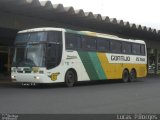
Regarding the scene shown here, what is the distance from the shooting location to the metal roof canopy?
86.6 feet

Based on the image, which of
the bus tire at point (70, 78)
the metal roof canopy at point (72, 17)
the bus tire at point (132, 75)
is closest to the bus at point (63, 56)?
the bus tire at point (70, 78)

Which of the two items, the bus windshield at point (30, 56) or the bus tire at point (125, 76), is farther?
the bus tire at point (125, 76)

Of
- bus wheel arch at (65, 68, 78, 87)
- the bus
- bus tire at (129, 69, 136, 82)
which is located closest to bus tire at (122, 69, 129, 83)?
bus tire at (129, 69, 136, 82)

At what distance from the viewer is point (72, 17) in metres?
31.5

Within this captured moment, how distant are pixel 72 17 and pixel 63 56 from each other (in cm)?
861

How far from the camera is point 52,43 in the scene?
74.6 ft

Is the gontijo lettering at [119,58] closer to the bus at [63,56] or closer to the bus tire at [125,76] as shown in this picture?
the bus at [63,56]

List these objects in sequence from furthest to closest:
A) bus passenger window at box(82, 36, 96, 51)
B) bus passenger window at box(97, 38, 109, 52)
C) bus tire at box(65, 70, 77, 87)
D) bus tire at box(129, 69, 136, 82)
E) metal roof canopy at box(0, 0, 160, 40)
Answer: bus tire at box(129, 69, 136, 82) < bus passenger window at box(97, 38, 109, 52) < metal roof canopy at box(0, 0, 160, 40) < bus passenger window at box(82, 36, 96, 51) < bus tire at box(65, 70, 77, 87)

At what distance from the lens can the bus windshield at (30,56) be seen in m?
22.2

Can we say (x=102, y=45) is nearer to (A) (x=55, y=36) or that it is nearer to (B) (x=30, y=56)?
(A) (x=55, y=36)

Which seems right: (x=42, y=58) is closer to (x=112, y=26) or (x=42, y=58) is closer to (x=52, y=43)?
(x=52, y=43)

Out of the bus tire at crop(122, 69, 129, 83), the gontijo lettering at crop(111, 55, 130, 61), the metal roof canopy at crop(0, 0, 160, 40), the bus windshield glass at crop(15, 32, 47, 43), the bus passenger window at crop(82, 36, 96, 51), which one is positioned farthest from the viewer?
the bus tire at crop(122, 69, 129, 83)

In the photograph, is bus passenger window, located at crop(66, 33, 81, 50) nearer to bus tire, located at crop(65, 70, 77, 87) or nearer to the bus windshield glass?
bus tire, located at crop(65, 70, 77, 87)

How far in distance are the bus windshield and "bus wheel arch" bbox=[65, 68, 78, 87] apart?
2.05 m
